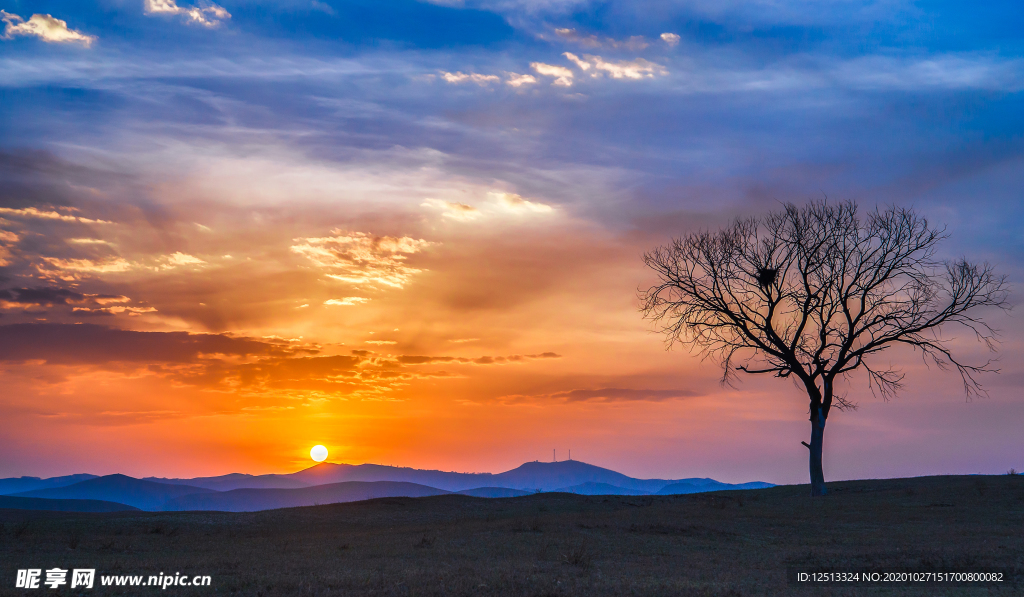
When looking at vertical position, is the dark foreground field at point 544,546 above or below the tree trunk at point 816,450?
below

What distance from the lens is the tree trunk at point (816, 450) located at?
3403 cm

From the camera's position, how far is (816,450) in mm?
34438

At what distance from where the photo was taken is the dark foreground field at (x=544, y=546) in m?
13.0

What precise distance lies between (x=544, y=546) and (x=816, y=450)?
22016 millimetres

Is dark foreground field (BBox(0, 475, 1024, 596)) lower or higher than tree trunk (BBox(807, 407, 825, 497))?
lower

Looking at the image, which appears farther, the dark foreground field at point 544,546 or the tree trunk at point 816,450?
the tree trunk at point 816,450

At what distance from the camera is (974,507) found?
26156 millimetres

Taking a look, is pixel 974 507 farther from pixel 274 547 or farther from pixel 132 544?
pixel 132 544

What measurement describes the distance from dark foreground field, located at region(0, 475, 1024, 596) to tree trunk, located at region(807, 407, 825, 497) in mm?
2615

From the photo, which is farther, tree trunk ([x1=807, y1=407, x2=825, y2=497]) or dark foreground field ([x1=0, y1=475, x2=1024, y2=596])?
tree trunk ([x1=807, y1=407, x2=825, y2=497])

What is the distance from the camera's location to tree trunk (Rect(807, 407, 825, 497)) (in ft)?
112

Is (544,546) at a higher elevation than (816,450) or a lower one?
lower

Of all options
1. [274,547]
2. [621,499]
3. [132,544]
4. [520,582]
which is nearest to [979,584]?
[520,582]

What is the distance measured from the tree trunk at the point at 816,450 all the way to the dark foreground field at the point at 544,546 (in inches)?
103
